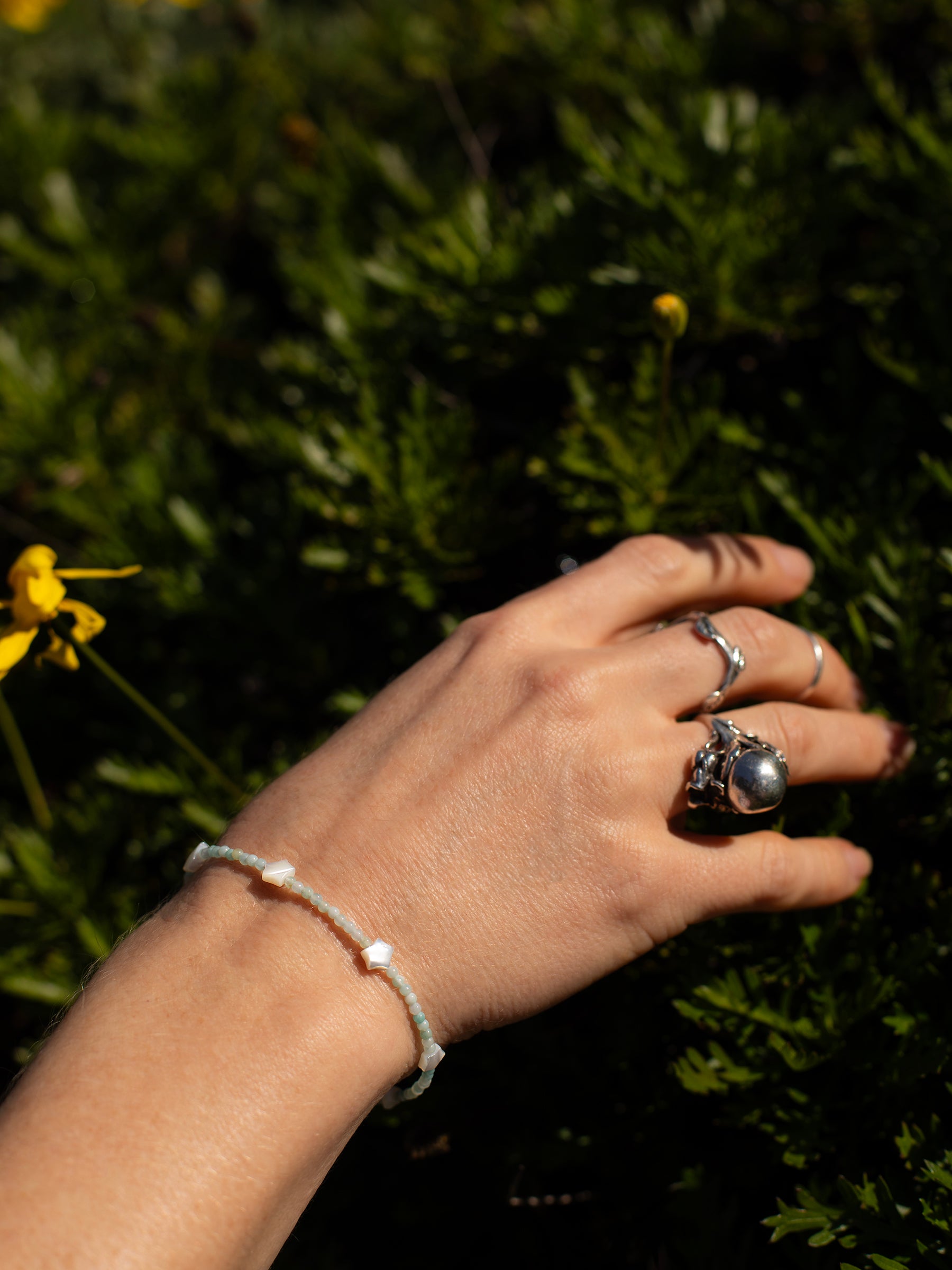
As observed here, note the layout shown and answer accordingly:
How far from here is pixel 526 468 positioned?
167 centimetres

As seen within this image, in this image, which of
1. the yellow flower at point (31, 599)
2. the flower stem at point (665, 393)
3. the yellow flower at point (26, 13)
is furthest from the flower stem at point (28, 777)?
the yellow flower at point (26, 13)

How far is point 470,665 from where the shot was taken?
122 centimetres

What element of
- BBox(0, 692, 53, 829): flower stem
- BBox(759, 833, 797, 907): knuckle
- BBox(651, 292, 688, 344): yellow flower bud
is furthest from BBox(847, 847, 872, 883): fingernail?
BBox(0, 692, 53, 829): flower stem

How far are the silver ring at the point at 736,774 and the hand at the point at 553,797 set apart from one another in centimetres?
2

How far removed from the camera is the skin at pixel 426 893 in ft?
2.84

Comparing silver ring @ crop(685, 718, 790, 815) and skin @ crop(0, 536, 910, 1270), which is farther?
silver ring @ crop(685, 718, 790, 815)

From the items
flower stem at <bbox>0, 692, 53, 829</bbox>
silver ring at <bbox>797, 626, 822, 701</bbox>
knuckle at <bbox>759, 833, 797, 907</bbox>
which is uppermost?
flower stem at <bbox>0, 692, 53, 829</bbox>

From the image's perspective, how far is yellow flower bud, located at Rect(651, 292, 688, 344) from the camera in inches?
47.7

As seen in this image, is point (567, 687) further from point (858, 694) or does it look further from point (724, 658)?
point (858, 694)

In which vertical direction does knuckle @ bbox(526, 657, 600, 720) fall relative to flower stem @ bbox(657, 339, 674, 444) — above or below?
below

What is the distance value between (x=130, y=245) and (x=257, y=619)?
4.68 ft

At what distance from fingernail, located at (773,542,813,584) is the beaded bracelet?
824 millimetres

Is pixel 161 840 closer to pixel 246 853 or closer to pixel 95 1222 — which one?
pixel 246 853

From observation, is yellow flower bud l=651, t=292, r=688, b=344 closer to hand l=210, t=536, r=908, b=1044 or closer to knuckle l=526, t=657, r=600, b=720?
hand l=210, t=536, r=908, b=1044
